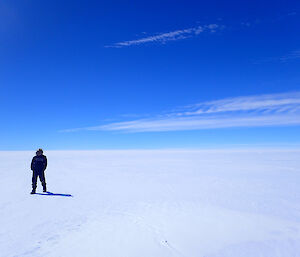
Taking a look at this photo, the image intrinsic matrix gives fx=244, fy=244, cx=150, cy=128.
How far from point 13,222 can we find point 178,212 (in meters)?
3.90

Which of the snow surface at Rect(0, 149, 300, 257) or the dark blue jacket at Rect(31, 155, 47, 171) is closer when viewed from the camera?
the snow surface at Rect(0, 149, 300, 257)

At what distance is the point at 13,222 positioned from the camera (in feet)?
17.9

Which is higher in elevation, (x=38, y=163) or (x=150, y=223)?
(x=38, y=163)

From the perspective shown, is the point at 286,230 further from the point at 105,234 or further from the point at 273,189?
the point at 273,189

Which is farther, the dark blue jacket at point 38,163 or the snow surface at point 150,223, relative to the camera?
the dark blue jacket at point 38,163

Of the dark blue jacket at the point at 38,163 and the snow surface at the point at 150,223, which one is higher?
the dark blue jacket at the point at 38,163

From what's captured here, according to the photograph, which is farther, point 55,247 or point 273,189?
point 273,189

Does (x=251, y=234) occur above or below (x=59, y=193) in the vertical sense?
below

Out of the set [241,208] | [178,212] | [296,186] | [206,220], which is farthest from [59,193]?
[296,186]

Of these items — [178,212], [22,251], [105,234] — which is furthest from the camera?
[178,212]

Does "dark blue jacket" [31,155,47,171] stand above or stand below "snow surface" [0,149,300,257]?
→ above

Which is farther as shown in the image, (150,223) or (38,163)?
(38,163)

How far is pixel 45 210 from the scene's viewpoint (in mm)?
6469

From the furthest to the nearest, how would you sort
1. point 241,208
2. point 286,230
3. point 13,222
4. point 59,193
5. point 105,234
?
1. point 59,193
2. point 241,208
3. point 13,222
4. point 286,230
5. point 105,234
